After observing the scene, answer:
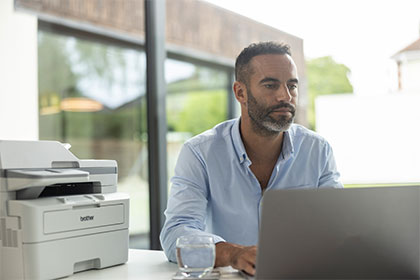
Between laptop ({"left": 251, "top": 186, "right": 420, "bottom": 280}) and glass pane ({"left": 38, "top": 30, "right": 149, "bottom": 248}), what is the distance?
2.56 meters

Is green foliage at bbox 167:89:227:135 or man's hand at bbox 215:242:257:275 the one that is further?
green foliage at bbox 167:89:227:135

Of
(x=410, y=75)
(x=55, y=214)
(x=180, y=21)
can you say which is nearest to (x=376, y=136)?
(x=410, y=75)

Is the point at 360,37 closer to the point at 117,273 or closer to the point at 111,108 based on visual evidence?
the point at 111,108

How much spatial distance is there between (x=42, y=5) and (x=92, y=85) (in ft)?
2.16

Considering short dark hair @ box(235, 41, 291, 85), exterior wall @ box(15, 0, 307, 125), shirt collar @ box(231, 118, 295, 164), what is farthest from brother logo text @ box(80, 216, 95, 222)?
exterior wall @ box(15, 0, 307, 125)

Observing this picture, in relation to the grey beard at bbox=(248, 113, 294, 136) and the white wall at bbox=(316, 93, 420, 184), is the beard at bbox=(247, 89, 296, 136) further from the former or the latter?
the white wall at bbox=(316, 93, 420, 184)

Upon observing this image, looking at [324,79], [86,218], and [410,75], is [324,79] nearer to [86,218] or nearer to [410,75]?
[410,75]

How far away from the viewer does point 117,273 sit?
5.33ft

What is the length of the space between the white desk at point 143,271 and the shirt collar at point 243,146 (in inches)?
20.5

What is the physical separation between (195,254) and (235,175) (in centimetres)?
71

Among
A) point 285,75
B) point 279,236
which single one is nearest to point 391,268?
point 279,236

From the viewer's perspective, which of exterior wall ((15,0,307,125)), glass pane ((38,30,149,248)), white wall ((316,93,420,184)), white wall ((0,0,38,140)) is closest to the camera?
white wall ((316,93,420,184))

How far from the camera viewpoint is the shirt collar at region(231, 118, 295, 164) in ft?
6.84

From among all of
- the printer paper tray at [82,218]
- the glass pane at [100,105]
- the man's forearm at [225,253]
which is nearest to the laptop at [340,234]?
the man's forearm at [225,253]
